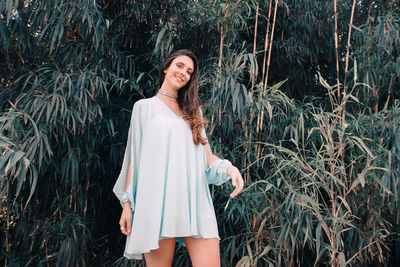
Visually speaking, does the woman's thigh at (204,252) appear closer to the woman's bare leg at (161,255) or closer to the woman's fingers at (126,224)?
the woman's bare leg at (161,255)

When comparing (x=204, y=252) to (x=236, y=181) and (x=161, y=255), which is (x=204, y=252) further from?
(x=236, y=181)

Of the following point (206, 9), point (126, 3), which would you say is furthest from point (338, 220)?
point (126, 3)

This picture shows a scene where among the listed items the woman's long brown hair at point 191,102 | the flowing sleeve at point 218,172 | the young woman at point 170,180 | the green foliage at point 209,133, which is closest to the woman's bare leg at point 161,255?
the young woman at point 170,180

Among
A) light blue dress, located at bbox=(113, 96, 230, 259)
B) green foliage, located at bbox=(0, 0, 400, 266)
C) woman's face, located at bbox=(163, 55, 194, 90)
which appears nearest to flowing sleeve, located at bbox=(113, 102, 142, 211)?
light blue dress, located at bbox=(113, 96, 230, 259)

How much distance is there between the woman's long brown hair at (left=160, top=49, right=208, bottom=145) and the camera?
150cm

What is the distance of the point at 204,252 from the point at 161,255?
0.18 metres

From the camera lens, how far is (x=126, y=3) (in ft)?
8.20

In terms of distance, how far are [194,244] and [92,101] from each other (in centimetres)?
114

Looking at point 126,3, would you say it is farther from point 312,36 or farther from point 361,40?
point 361,40

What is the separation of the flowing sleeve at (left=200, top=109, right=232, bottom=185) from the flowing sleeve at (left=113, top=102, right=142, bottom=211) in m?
0.31

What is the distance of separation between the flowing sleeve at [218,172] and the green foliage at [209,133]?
1.43 ft

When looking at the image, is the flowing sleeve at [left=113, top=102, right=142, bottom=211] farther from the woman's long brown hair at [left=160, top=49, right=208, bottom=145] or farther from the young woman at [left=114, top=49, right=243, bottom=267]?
the woman's long brown hair at [left=160, top=49, right=208, bottom=145]

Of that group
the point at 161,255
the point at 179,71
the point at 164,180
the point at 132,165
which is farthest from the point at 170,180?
the point at 179,71

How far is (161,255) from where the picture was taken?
1433mm
